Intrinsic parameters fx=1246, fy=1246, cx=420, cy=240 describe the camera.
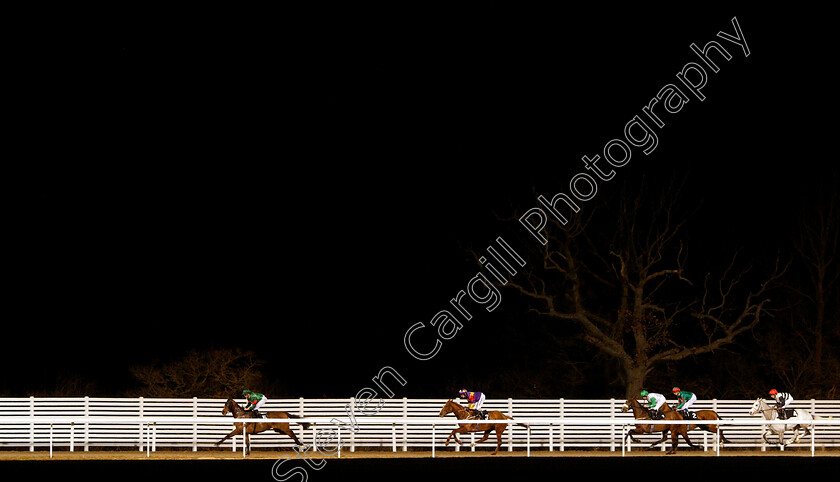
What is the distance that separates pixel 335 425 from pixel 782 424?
8.22 metres

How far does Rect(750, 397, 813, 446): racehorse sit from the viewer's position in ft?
75.2

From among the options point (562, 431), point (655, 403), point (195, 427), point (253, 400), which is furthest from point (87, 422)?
point (655, 403)

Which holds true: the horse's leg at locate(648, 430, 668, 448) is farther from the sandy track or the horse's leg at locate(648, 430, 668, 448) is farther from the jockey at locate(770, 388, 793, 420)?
the jockey at locate(770, 388, 793, 420)

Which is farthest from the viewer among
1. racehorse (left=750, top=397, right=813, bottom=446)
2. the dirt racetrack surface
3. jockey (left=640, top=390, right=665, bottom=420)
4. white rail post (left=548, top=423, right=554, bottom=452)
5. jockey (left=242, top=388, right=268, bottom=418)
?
racehorse (left=750, top=397, right=813, bottom=446)

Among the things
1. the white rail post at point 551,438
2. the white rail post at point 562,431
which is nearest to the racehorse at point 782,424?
the white rail post at point 562,431

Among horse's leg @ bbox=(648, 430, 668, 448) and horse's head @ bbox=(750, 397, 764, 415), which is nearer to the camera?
horse's leg @ bbox=(648, 430, 668, 448)

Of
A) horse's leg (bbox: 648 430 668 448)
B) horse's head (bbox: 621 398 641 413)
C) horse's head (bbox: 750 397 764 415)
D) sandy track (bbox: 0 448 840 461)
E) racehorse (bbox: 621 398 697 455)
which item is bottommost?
A: sandy track (bbox: 0 448 840 461)

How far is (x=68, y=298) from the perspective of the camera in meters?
38.2

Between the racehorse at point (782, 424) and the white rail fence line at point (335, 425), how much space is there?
0.30 metres

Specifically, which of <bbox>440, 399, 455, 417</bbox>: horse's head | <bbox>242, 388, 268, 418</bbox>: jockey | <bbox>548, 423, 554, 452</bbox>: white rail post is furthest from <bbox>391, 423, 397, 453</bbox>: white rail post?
<bbox>548, 423, 554, 452</bbox>: white rail post

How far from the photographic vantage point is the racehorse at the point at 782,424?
22.9 meters

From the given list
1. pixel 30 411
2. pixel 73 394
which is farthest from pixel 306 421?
pixel 73 394

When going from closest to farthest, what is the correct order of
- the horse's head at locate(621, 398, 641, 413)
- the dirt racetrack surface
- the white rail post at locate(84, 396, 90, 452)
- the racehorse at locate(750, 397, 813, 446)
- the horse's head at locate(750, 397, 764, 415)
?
the dirt racetrack surface
the white rail post at locate(84, 396, 90, 452)
the horse's head at locate(621, 398, 641, 413)
the racehorse at locate(750, 397, 813, 446)
the horse's head at locate(750, 397, 764, 415)

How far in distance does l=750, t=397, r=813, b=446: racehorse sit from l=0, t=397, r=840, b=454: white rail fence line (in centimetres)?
30
